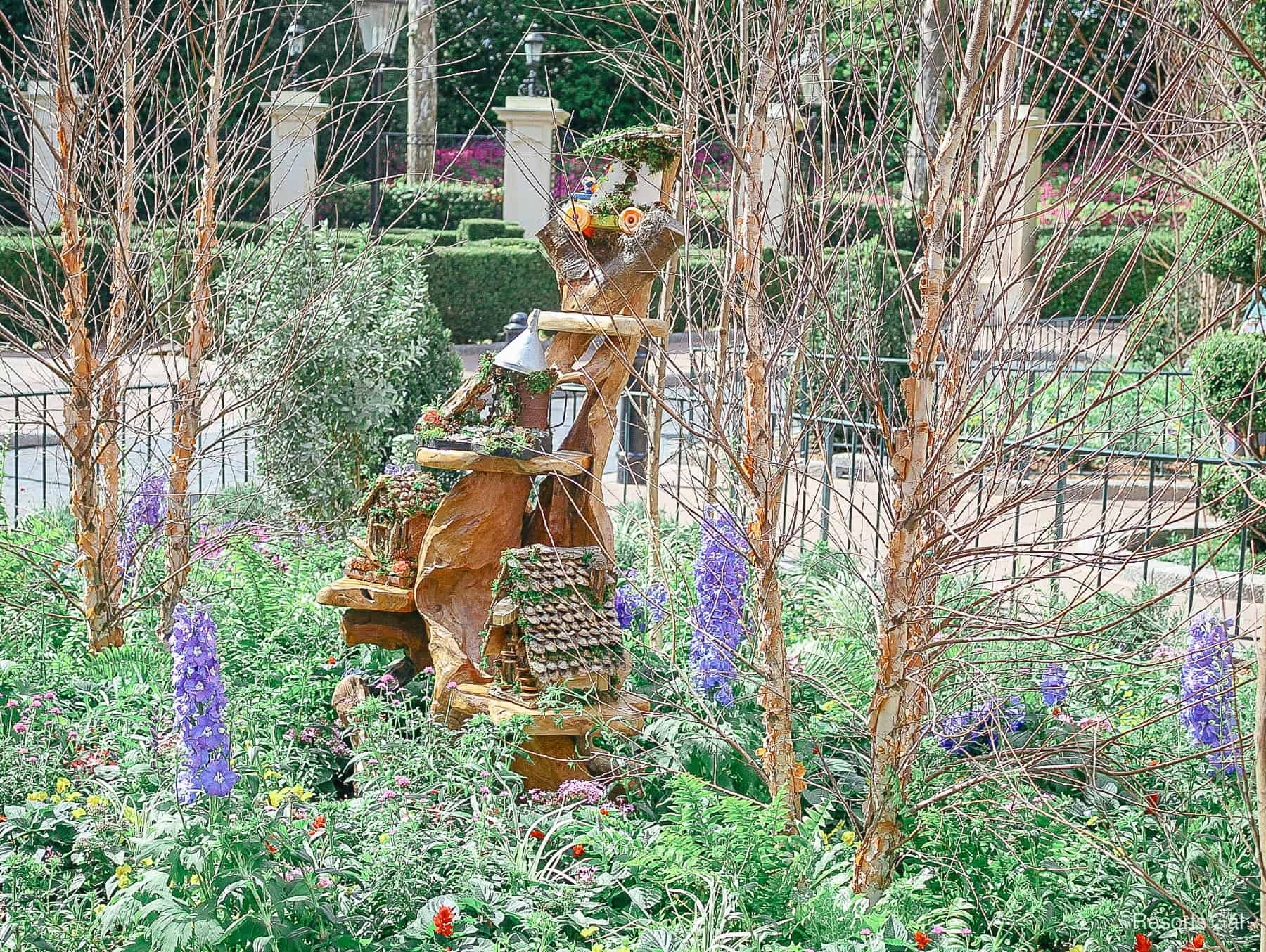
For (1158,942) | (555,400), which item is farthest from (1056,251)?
(555,400)

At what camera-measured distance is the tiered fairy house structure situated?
13.9 ft

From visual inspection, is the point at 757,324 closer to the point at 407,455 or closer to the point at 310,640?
the point at 310,640

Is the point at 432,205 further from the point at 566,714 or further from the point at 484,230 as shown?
the point at 566,714

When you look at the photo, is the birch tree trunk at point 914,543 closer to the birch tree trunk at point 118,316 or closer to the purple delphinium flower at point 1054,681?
the purple delphinium flower at point 1054,681

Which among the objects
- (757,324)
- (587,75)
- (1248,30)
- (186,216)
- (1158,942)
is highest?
(587,75)

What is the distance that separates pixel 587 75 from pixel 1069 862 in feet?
105

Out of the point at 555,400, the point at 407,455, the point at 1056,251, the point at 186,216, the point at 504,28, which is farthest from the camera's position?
the point at 504,28

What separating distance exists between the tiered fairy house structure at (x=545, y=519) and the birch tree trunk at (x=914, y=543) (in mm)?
1100

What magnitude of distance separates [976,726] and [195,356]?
3.28 m

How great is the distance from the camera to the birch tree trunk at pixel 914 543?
2.90m

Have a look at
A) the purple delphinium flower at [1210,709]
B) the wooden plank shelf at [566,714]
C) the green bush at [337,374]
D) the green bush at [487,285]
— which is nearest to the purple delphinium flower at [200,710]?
the wooden plank shelf at [566,714]

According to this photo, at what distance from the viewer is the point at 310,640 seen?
5.37m

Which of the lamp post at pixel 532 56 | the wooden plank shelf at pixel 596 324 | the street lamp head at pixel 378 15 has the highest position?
the lamp post at pixel 532 56

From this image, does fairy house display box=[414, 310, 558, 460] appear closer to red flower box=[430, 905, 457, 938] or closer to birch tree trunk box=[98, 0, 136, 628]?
birch tree trunk box=[98, 0, 136, 628]
